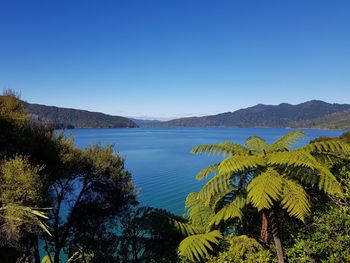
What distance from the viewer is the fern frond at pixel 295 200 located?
17.9 ft

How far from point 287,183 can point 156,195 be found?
2519 centimetres

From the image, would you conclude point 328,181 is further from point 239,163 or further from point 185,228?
point 185,228


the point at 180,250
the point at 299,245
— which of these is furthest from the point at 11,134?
the point at 299,245

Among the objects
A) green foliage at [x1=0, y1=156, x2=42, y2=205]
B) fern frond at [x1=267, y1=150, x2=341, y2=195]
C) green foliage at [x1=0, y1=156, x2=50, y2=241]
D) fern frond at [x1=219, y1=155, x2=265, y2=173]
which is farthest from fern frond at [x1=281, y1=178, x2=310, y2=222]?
green foliage at [x1=0, y1=156, x2=42, y2=205]

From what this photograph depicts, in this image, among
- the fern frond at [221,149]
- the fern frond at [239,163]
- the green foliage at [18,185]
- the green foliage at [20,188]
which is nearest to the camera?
the fern frond at [239,163]

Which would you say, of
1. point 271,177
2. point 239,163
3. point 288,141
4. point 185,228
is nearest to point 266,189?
point 271,177

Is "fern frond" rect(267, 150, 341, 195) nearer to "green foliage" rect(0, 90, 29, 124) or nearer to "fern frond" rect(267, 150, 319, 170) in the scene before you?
"fern frond" rect(267, 150, 319, 170)

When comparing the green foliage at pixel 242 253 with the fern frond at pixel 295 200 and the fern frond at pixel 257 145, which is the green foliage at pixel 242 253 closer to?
the fern frond at pixel 295 200

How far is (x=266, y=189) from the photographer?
5.60 meters

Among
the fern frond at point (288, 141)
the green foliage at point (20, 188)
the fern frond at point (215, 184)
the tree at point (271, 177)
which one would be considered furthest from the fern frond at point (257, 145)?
the green foliage at point (20, 188)

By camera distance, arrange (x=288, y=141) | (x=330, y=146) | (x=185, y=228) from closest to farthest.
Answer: (x=330, y=146) < (x=288, y=141) < (x=185, y=228)

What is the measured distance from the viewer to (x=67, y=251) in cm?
1343

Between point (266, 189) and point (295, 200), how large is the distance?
22.6 inches

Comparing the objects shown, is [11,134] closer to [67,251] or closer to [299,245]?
[67,251]
